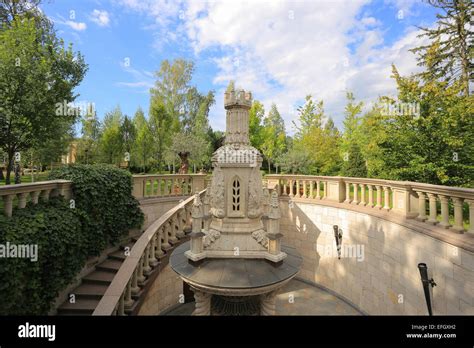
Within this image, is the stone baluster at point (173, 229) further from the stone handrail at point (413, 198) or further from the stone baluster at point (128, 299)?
the stone handrail at point (413, 198)

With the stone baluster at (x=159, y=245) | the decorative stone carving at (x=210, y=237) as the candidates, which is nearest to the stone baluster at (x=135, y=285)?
the stone baluster at (x=159, y=245)

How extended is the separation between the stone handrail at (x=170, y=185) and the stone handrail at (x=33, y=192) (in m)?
3.04

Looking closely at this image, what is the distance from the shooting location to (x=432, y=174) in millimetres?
8508

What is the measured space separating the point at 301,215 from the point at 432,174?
5533 mm

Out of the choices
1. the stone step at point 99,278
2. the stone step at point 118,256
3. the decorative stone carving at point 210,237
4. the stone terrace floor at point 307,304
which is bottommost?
the stone terrace floor at point 307,304

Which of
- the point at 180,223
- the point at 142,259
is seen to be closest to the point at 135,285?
the point at 142,259

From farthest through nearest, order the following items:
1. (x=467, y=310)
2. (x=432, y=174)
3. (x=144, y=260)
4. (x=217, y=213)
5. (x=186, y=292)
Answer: (x=432, y=174) < (x=186, y=292) < (x=144, y=260) < (x=217, y=213) < (x=467, y=310)

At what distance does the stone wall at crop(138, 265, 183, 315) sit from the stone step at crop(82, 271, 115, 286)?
55.7 inches

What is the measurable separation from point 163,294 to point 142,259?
1660mm

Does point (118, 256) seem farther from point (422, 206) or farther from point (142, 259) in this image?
point (422, 206)

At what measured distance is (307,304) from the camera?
23.8ft

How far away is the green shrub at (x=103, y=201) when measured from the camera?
622cm
